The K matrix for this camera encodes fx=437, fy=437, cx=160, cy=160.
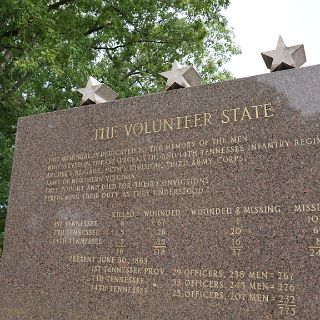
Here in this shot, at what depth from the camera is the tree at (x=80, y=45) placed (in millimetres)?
9891

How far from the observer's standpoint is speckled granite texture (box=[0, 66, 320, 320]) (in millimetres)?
3562

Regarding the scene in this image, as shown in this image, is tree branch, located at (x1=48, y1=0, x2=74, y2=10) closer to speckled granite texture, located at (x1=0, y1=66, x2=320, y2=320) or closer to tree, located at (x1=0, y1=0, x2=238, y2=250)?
tree, located at (x1=0, y1=0, x2=238, y2=250)

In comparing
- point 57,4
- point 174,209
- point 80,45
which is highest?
point 57,4

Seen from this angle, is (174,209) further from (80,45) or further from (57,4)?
(57,4)

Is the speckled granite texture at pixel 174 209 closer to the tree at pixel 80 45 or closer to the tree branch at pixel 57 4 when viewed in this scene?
the tree at pixel 80 45

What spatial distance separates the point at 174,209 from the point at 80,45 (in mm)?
8481

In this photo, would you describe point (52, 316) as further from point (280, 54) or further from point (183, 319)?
point (280, 54)

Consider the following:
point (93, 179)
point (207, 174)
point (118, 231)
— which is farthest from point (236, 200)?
point (93, 179)

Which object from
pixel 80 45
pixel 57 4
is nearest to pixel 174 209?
pixel 80 45

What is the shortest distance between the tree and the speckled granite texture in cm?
499

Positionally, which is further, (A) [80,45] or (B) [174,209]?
(A) [80,45]

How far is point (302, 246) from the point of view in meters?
3.46

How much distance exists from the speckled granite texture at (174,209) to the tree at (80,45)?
499 cm

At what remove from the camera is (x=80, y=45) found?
1147 centimetres
